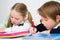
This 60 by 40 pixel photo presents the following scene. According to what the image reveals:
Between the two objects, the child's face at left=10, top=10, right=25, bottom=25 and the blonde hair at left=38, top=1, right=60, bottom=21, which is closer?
the blonde hair at left=38, top=1, right=60, bottom=21

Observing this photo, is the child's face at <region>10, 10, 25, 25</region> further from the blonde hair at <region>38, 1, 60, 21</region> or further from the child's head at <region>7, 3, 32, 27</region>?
the blonde hair at <region>38, 1, 60, 21</region>

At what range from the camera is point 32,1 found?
1451mm

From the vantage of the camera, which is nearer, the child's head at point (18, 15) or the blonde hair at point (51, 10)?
the blonde hair at point (51, 10)

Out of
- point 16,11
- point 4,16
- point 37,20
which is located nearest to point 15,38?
point 16,11

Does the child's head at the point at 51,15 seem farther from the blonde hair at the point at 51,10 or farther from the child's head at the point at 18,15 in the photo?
the child's head at the point at 18,15

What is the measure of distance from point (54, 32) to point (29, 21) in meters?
0.29

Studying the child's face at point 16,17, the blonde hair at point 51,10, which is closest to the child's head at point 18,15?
the child's face at point 16,17

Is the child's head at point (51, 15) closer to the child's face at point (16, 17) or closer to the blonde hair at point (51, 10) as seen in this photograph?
the blonde hair at point (51, 10)

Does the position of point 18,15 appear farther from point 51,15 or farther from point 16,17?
point 51,15

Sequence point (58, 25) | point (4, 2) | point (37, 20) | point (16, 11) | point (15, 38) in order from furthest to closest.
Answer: point (4, 2)
point (37, 20)
point (16, 11)
point (58, 25)
point (15, 38)

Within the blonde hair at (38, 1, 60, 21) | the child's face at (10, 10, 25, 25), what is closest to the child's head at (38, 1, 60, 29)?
the blonde hair at (38, 1, 60, 21)

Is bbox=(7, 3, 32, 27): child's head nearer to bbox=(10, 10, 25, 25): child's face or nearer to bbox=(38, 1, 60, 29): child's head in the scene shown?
bbox=(10, 10, 25, 25): child's face

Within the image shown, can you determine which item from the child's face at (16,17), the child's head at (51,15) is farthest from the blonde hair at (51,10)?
the child's face at (16,17)

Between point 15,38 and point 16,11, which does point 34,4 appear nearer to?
point 16,11
